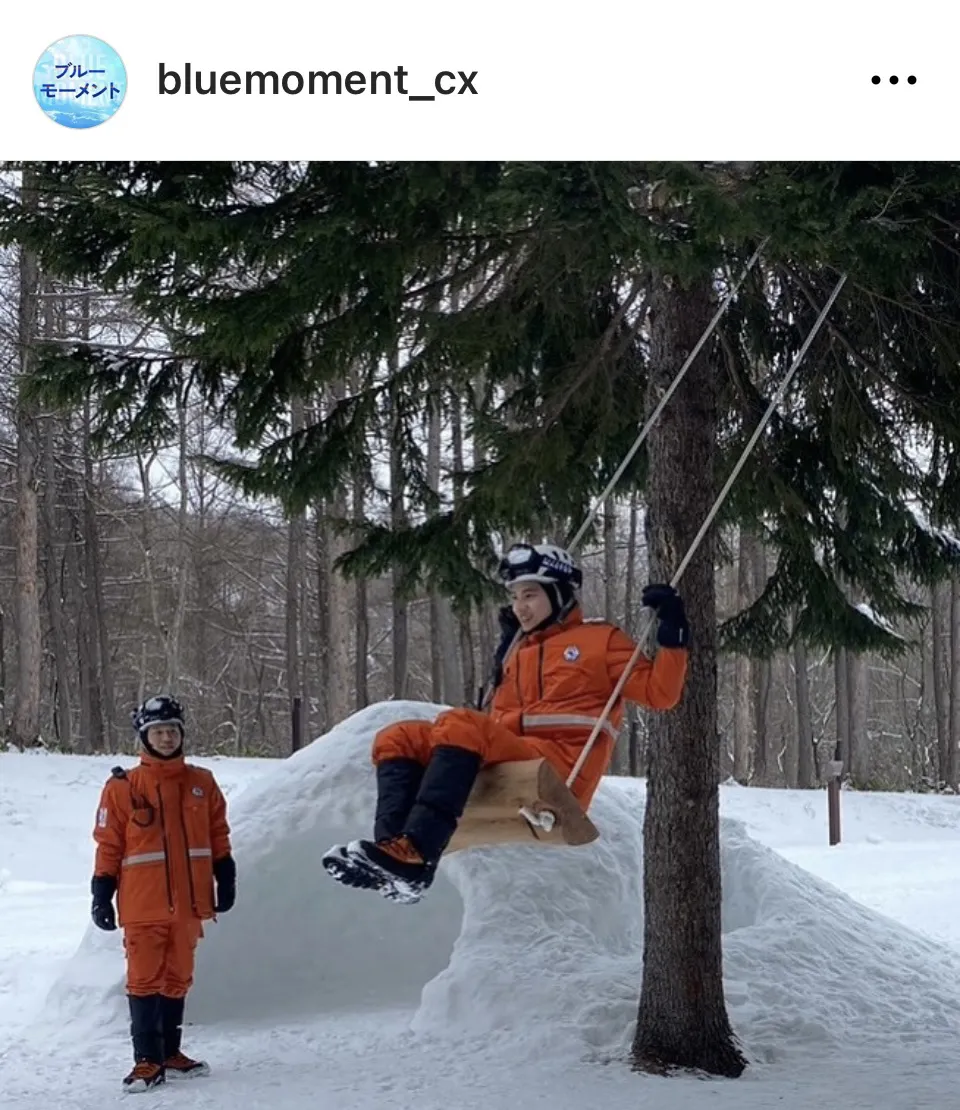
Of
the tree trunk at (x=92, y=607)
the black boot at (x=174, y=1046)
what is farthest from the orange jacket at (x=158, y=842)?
the tree trunk at (x=92, y=607)

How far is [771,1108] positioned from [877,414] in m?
Result: 3.90

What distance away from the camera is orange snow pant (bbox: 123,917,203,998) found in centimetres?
639

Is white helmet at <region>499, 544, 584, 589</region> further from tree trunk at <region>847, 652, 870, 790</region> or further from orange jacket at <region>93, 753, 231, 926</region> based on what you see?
tree trunk at <region>847, 652, 870, 790</region>

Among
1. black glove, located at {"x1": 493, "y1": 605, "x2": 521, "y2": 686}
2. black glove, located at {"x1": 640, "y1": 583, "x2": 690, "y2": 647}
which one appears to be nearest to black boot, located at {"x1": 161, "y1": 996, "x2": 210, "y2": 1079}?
black glove, located at {"x1": 493, "y1": 605, "x2": 521, "y2": 686}

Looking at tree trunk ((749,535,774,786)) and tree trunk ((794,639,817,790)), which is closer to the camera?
tree trunk ((794,639,817,790))

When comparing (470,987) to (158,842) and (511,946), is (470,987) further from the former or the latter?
(158,842)

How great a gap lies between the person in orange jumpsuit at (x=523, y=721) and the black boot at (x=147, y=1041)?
239 centimetres

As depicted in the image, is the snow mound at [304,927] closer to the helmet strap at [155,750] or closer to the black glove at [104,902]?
the black glove at [104,902]

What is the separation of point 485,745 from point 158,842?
2377 mm

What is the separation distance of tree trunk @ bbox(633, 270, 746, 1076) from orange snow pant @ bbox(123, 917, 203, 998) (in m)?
2.19

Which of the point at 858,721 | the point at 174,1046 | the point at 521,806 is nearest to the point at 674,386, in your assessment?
the point at 521,806
